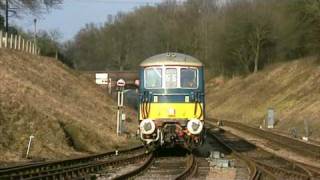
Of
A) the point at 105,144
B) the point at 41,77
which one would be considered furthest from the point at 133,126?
the point at 105,144

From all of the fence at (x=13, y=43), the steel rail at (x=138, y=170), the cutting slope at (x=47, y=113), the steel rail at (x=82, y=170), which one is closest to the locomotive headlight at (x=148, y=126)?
the steel rail at (x=138, y=170)

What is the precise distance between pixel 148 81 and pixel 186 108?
172 cm

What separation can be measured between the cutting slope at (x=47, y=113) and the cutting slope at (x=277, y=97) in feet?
45.0

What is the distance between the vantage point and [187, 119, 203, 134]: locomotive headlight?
23.6 m

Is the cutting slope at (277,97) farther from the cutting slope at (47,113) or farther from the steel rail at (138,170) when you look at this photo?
the steel rail at (138,170)

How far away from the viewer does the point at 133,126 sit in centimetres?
4359

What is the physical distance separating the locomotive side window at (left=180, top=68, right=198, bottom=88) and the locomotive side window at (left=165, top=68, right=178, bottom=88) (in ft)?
0.73

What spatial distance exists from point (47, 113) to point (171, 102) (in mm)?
6762

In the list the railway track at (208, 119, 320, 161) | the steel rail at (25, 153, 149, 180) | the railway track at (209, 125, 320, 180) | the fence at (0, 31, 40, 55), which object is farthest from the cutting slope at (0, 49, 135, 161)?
the railway track at (208, 119, 320, 161)

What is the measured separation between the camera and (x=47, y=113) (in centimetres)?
2850

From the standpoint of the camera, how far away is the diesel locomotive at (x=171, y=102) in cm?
2388

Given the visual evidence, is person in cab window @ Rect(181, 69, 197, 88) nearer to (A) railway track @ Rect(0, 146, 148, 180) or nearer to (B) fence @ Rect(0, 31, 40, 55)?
(A) railway track @ Rect(0, 146, 148, 180)

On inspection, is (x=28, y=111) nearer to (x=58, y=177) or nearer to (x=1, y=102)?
(x=1, y=102)

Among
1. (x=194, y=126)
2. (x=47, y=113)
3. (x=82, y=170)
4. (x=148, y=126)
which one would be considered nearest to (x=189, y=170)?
(x=82, y=170)
